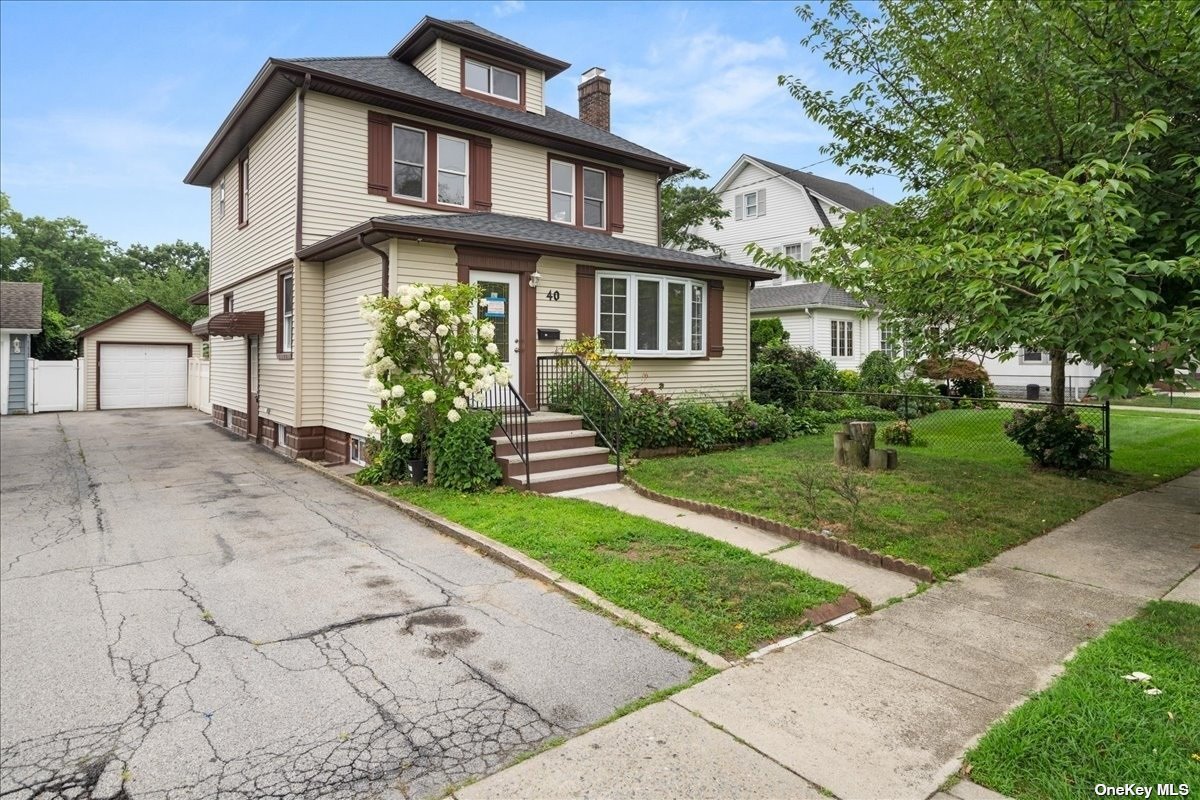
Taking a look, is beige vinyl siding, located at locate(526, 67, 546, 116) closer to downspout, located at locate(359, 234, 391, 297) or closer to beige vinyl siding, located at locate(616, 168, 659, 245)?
beige vinyl siding, located at locate(616, 168, 659, 245)

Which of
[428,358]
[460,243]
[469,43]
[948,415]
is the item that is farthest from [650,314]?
[948,415]

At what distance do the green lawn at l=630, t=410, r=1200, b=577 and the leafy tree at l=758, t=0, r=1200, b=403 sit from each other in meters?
1.74

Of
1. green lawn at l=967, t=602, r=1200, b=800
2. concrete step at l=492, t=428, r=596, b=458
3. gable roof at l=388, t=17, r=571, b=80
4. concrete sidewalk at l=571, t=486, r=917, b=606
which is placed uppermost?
gable roof at l=388, t=17, r=571, b=80

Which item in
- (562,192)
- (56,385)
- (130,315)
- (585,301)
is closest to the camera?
(585,301)

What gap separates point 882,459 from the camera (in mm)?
9086

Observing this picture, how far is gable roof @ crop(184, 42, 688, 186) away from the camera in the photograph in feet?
33.9

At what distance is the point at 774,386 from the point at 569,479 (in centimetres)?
903

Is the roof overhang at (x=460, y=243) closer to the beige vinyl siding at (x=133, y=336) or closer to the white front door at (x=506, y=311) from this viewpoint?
the white front door at (x=506, y=311)

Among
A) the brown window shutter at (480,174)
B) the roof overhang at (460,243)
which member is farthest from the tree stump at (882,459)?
the brown window shutter at (480,174)

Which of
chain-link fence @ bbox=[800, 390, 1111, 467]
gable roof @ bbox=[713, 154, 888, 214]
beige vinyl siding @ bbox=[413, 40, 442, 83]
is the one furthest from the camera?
gable roof @ bbox=[713, 154, 888, 214]

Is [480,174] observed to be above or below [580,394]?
above

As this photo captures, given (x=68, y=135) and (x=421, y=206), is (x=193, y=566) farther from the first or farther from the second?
(x=68, y=135)

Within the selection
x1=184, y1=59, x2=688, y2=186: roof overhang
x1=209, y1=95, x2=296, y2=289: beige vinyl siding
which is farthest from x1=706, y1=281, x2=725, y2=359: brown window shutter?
x1=209, y1=95, x2=296, y2=289: beige vinyl siding

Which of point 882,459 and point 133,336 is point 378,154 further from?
point 133,336
